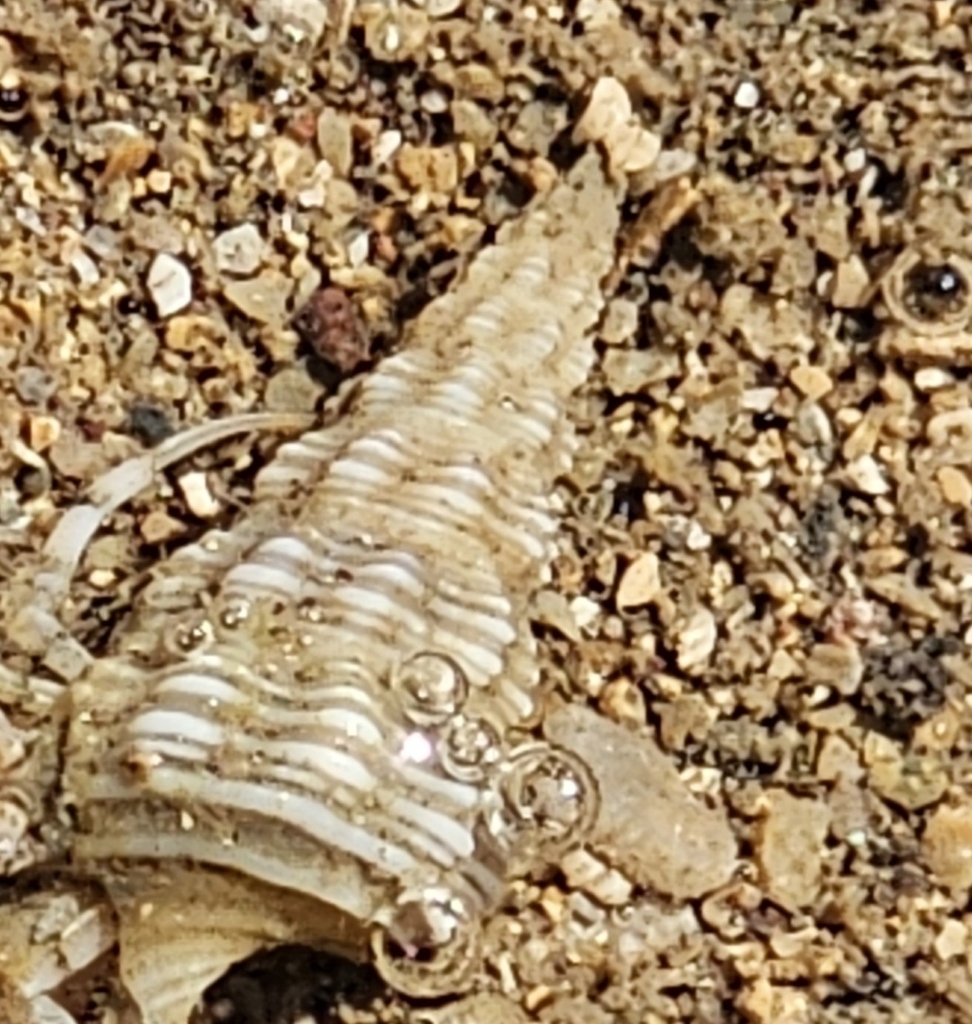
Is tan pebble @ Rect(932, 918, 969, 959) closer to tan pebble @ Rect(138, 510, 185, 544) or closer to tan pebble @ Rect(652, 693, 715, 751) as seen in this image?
tan pebble @ Rect(652, 693, 715, 751)

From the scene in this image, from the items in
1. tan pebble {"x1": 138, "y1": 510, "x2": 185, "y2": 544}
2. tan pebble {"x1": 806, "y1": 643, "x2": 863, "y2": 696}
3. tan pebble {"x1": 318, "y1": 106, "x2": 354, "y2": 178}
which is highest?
tan pebble {"x1": 318, "y1": 106, "x2": 354, "y2": 178}

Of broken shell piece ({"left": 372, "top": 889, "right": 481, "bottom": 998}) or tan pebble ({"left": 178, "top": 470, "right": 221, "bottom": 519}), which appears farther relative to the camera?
tan pebble ({"left": 178, "top": 470, "right": 221, "bottom": 519})

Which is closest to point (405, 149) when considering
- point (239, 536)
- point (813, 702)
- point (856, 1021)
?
point (239, 536)

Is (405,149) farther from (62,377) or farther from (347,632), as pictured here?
(347,632)

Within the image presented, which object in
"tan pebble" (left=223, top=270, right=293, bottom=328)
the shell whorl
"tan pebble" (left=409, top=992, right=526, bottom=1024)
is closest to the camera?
the shell whorl

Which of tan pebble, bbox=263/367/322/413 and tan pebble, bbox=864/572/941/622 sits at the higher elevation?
tan pebble, bbox=263/367/322/413

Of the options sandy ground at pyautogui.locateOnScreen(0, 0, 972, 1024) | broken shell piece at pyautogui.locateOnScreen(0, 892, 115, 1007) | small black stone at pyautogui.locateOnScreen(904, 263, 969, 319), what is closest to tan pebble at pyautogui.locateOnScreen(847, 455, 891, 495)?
sandy ground at pyautogui.locateOnScreen(0, 0, 972, 1024)
